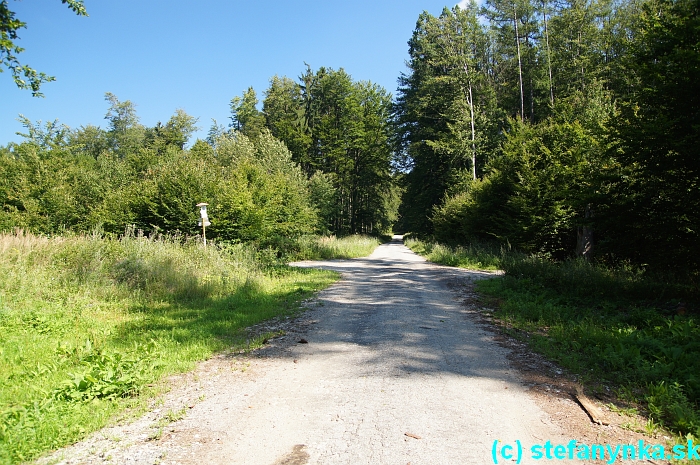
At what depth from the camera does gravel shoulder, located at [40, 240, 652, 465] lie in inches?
127

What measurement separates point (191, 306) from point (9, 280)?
3985mm

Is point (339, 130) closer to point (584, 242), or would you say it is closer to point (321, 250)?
point (321, 250)

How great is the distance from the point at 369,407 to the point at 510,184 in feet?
62.0

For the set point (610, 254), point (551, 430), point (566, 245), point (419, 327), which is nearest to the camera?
point (551, 430)

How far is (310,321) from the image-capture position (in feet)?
26.8

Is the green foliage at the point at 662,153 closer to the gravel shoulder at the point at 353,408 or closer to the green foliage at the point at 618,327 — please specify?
the green foliage at the point at 618,327

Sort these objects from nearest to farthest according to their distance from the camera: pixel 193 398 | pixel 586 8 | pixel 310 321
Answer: pixel 193 398, pixel 310 321, pixel 586 8

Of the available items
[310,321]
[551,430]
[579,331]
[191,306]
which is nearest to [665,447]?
[551,430]

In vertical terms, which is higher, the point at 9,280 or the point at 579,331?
the point at 9,280

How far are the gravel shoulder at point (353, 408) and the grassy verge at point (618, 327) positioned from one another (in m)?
0.72

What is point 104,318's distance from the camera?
795 centimetres

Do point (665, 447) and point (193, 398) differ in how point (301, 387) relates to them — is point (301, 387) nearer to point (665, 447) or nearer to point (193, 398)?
point (193, 398)

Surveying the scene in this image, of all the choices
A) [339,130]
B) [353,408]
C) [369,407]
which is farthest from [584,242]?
[339,130]

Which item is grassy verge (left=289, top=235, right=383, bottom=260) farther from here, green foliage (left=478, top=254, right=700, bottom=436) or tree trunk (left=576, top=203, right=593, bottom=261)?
green foliage (left=478, top=254, right=700, bottom=436)
